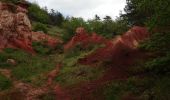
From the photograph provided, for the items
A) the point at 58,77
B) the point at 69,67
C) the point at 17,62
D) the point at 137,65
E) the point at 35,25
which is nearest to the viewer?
the point at 137,65

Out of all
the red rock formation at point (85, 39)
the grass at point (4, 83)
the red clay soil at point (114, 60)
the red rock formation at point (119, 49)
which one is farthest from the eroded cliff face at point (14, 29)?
the red clay soil at point (114, 60)

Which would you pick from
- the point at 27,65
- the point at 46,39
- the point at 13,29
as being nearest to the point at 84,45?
the point at 27,65

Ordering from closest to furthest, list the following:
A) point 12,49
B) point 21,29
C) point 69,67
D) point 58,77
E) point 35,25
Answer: point 58,77 < point 69,67 < point 12,49 < point 21,29 < point 35,25

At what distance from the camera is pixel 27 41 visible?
149ft

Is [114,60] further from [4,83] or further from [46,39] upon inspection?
[46,39]

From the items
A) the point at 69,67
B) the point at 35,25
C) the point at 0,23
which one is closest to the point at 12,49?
the point at 0,23

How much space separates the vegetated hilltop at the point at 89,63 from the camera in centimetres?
2642

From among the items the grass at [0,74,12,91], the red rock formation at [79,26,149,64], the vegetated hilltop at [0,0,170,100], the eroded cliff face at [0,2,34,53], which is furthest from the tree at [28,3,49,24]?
the grass at [0,74,12,91]

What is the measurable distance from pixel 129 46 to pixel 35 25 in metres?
24.4

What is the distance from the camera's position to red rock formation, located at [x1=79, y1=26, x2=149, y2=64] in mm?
31748

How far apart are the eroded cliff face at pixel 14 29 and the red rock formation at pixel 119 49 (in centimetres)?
997

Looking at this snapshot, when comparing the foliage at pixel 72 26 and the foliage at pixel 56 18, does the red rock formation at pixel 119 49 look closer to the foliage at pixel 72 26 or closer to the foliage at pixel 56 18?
the foliage at pixel 72 26

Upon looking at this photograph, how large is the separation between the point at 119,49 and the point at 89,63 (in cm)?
272

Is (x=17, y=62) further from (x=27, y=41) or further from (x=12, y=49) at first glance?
(x=27, y=41)
